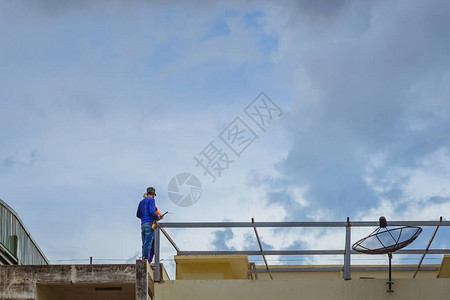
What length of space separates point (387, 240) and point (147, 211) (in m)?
5.25

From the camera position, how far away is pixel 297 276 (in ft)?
78.9

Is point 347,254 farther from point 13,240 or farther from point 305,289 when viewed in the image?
point 13,240

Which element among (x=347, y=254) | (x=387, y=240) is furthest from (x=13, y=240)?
(x=387, y=240)

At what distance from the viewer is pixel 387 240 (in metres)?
18.7

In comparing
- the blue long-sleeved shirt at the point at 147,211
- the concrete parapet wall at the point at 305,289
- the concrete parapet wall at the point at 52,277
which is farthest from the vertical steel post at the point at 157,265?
the blue long-sleeved shirt at the point at 147,211

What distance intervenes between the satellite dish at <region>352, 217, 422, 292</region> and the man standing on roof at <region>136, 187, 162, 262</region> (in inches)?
171

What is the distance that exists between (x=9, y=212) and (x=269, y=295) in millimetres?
12370

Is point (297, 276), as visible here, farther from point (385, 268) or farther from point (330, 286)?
point (330, 286)

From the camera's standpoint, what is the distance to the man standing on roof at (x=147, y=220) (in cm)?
2028

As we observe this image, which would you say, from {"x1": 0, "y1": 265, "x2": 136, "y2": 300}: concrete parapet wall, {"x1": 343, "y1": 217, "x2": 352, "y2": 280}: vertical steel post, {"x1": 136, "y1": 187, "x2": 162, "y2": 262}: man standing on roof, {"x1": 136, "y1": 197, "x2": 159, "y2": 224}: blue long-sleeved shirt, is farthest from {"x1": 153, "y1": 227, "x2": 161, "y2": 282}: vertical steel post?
{"x1": 343, "y1": 217, "x2": 352, "y2": 280}: vertical steel post

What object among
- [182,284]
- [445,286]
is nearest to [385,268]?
[445,286]

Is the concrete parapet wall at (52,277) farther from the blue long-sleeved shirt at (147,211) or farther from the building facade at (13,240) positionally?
the building facade at (13,240)

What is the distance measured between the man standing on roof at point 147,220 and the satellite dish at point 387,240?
4341 millimetres

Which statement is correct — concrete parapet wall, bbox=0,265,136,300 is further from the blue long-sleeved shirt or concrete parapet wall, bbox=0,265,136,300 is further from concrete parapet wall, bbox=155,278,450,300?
the blue long-sleeved shirt
